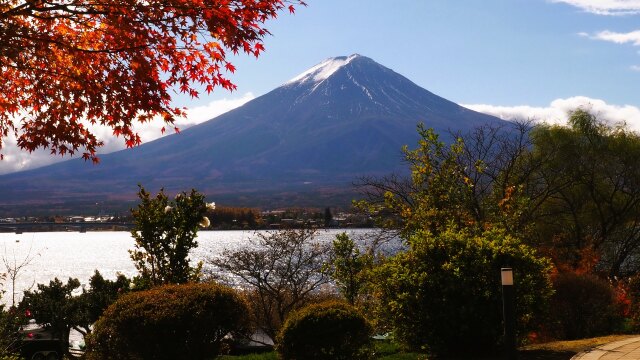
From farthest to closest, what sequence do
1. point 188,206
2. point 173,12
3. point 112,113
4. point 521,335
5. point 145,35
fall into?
point 188,206
point 521,335
point 112,113
point 145,35
point 173,12

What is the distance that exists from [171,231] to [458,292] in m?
7.42

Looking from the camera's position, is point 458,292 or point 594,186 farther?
point 594,186

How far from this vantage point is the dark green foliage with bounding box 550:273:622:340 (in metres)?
16.4

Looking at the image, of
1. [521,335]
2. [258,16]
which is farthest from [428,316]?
[258,16]

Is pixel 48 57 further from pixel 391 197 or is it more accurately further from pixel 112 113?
pixel 391 197

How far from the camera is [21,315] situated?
20266 mm

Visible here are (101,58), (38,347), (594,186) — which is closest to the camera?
(101,58)

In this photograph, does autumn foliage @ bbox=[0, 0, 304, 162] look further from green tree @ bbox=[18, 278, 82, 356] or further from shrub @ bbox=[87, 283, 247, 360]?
green tree @ bbox=[18, 278, 82, 356]

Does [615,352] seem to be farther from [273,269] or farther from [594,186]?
[594,186]

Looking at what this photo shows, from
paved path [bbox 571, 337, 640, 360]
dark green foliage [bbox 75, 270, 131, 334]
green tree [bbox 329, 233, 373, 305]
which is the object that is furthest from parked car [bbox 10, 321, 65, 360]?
paved path [bbox 571, 337, 640, 360]

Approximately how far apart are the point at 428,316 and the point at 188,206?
6.84m

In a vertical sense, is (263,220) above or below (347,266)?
above

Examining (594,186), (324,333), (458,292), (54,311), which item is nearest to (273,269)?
(54,311)

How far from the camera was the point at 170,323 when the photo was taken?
1087 centimetres
